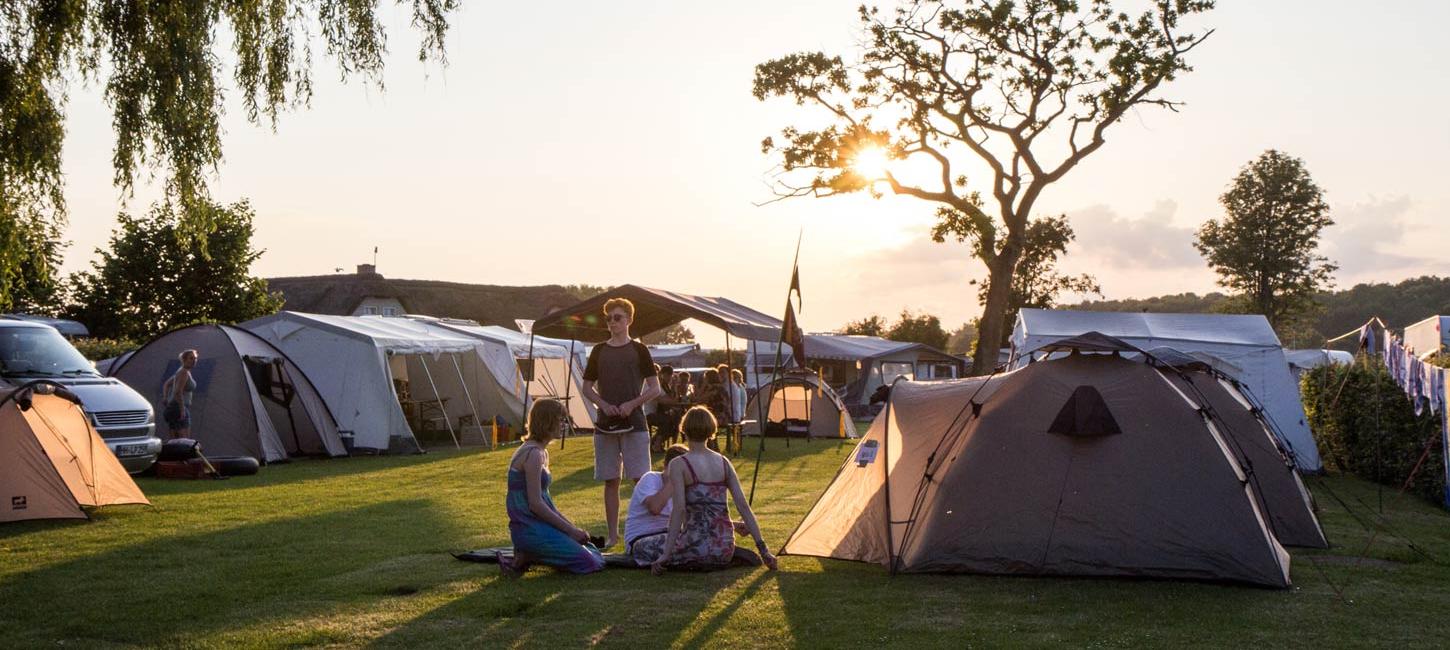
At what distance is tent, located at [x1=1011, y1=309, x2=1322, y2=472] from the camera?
61.4 ft

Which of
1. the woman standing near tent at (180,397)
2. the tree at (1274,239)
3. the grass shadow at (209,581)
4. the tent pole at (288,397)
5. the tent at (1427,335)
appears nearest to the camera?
the grass shadow at (209,581)

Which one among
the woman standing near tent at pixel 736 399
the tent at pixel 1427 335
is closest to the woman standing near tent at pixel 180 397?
the woman standing near tent at pixel 736 399

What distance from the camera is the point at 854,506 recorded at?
8.90m

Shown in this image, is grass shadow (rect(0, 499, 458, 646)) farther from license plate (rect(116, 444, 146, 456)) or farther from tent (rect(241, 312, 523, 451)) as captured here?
tent (rect(241, 312, 523, 451))

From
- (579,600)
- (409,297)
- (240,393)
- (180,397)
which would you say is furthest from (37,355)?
(409,297)

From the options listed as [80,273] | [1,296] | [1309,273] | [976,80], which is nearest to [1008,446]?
[1,296]

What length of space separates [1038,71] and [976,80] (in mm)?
1164

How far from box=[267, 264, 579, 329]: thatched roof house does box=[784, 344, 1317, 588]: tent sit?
152 ft

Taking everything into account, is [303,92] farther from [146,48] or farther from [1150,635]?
[1150,635]

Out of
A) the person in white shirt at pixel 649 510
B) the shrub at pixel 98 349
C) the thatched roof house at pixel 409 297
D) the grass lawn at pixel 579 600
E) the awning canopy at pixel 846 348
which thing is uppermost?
the thatched roof house at pixel 409 297

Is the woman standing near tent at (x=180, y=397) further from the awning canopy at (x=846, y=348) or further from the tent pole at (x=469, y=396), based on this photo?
the awning canopy at (x=846, y=348)

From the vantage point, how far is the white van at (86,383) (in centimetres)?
1402

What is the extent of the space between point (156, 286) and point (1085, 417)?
37.4 m

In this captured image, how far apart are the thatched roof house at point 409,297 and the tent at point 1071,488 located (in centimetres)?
4639
